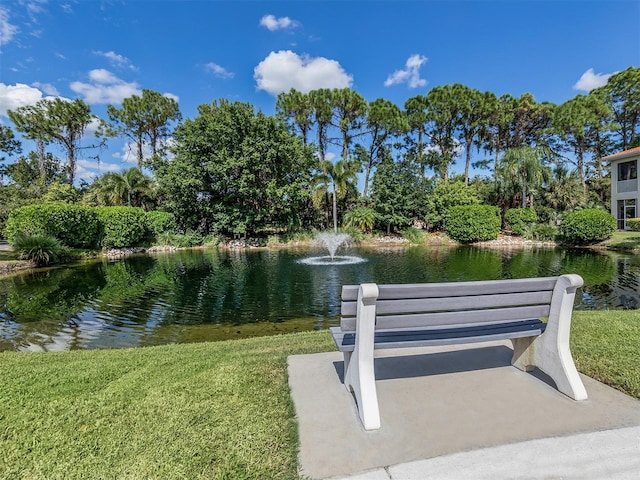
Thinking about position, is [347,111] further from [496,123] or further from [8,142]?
[8,142]

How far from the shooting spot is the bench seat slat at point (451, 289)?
2318mm

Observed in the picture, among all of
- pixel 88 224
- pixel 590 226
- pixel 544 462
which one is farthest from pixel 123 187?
pixel 590 226

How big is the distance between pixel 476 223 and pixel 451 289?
23662 millimetres

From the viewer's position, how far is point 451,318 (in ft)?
8.25

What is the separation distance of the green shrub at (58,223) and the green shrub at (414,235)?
20893mm

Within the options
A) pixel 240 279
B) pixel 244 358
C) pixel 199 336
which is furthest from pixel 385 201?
pixel 244 358

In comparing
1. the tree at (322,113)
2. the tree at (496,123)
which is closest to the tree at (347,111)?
the tree at (322,113)

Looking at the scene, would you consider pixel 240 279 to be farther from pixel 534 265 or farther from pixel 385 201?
pixel 385 201

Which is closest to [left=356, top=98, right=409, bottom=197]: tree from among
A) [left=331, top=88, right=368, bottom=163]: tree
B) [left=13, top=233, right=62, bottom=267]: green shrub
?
[left=331, top=88, right=368, bottom=163]: tree

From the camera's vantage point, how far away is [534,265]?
13.4 meters

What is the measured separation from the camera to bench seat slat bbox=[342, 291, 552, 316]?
234cm

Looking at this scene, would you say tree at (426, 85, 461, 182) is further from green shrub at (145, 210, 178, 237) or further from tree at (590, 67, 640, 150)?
green shrub at (145, 210, 178, 237)

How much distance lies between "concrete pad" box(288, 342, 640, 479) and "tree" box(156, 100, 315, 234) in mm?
20992

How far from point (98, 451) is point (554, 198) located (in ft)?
102
